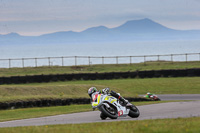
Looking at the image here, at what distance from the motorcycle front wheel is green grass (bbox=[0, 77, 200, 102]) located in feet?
30.3

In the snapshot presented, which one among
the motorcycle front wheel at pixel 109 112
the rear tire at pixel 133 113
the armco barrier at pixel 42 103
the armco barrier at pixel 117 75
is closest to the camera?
the motorcycle front wheel at pixel 109 112

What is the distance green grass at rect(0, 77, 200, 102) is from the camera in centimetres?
2620

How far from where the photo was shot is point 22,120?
15.5 metres

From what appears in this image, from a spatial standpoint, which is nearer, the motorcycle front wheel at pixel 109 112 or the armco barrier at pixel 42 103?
the motorcycle front wheel at pixel 109 112

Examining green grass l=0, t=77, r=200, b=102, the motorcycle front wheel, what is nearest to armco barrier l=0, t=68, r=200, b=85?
green grass l=0, t=77, r=200, b=102

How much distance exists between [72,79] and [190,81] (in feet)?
38.4

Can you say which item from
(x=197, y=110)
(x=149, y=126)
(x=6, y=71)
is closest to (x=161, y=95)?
(x=197, y=110)

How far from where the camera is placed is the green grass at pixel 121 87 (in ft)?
86.0

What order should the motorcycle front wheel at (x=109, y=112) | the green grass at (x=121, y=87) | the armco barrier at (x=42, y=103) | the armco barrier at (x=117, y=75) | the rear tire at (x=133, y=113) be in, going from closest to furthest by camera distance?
the motorcycle front wheel at (x=109, y=112)
the rear tire at (x=133, y=113)
the armco barrier at (x=42, y=103)
the green grass at (x=121, y=87)
the armco barrier at (x=117, y=75)

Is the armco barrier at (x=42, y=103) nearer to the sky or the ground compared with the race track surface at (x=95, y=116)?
nearer to the ground

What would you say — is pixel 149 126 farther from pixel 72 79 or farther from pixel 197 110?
pixel 72 79

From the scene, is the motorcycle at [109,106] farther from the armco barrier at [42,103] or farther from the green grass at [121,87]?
the green grass at [121,87]

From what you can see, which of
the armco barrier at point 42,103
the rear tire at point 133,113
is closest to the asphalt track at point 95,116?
the rear tire at point 133,113

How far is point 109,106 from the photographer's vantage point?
13898 mm
